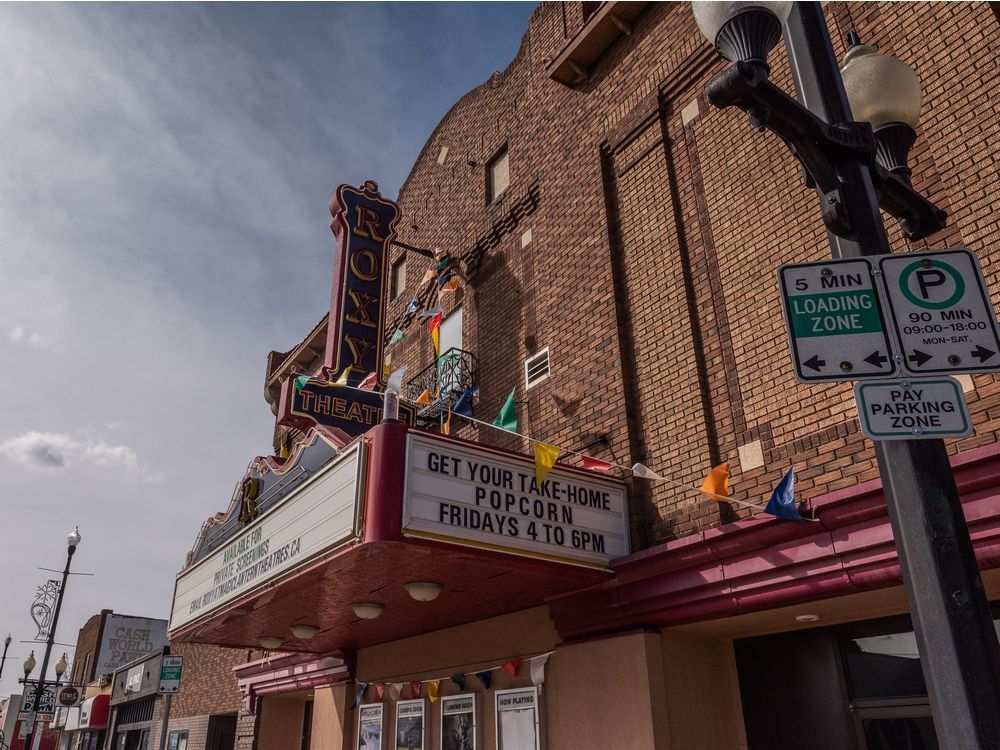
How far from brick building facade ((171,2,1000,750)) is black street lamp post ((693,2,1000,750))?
2764 mm

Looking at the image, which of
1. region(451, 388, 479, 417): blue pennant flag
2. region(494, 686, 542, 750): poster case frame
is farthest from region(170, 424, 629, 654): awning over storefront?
region(451, 388, 479, 417): blue pennant flag

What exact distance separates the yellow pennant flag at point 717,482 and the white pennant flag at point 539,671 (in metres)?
3.01

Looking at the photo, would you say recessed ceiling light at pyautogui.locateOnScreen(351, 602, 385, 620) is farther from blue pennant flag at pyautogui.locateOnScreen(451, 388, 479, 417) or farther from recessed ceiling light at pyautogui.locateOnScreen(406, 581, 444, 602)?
blue pennant flag at pyautogui.locateOnScreen(451, 388, 479, 417)

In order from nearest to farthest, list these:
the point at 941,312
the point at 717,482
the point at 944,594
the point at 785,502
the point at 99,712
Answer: the point at 944,594, the point at 941,312, the point at 785,502, the point at 717,482, the point at 99,712

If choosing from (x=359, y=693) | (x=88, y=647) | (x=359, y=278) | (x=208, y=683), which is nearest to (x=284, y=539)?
(x=359, y=693)

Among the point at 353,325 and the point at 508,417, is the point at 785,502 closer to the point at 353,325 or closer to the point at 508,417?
the point at 508,417

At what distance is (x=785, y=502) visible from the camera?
22.9 feet

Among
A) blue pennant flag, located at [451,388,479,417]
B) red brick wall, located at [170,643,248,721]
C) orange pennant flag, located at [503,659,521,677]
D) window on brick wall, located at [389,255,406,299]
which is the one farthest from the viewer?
red brick wall, located at [170,643,248,721]

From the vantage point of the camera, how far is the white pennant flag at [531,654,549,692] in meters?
9.35

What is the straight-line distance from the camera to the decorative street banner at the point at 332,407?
1171 centimetres

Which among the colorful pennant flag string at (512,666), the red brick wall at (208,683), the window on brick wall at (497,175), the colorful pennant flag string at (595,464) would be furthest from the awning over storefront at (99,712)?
the colorful pennant flag string at (595,464)

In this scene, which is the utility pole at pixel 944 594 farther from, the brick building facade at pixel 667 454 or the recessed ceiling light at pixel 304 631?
the recessed ceiling light at pixel 304 631

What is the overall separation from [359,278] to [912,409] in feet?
39.9

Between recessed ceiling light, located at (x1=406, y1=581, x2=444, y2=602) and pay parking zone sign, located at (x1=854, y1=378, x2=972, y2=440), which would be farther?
recessed ceiling light, located at (x1=406, y1=581, x2=444, y2=602)
